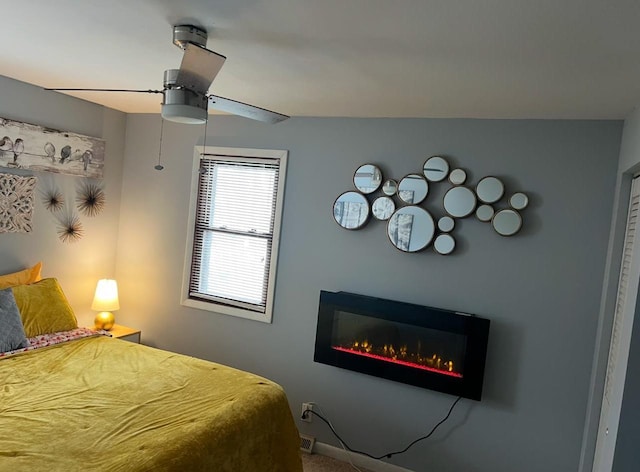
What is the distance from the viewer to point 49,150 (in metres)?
3.63

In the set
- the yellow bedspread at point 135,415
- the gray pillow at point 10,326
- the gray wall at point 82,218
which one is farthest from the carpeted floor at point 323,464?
the gray wall at point 82,218

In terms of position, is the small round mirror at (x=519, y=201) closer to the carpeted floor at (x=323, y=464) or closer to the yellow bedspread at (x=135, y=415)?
the yellow bedspread at (x=135, y=415)

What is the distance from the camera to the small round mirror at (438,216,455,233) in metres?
3.11

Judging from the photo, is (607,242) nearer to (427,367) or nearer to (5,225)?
(427,367)

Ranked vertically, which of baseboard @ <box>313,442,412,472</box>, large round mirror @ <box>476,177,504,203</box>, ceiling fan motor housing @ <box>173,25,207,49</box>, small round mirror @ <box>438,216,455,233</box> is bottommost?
baseboard @ <box>313,442,412,472</box>

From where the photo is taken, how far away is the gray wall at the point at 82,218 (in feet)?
11.4

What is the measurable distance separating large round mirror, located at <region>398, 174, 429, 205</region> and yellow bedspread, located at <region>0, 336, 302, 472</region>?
1.48 m

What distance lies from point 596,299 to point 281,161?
2282 millimetres

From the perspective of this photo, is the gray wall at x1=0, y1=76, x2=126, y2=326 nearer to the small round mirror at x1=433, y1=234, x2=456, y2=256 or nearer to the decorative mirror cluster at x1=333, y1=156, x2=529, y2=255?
the decorative mirror cluster at x1=333, y1=156, x2=529, y2=255

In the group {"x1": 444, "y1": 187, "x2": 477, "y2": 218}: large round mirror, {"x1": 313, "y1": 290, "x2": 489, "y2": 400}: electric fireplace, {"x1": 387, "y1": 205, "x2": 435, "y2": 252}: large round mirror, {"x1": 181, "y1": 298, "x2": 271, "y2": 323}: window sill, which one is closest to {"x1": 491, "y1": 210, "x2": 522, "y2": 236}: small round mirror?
{"x1": 444, "y1": 187, "x2": 477, "y2": 218}: large round mirror

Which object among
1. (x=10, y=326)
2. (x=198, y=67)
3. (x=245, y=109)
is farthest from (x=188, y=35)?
(x=10, y=326)

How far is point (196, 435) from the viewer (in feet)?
7.23

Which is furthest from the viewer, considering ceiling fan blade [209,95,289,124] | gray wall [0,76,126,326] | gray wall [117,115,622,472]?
gray wall [0,76,126,326]

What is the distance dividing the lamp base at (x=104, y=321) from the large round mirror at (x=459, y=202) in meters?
2.88
